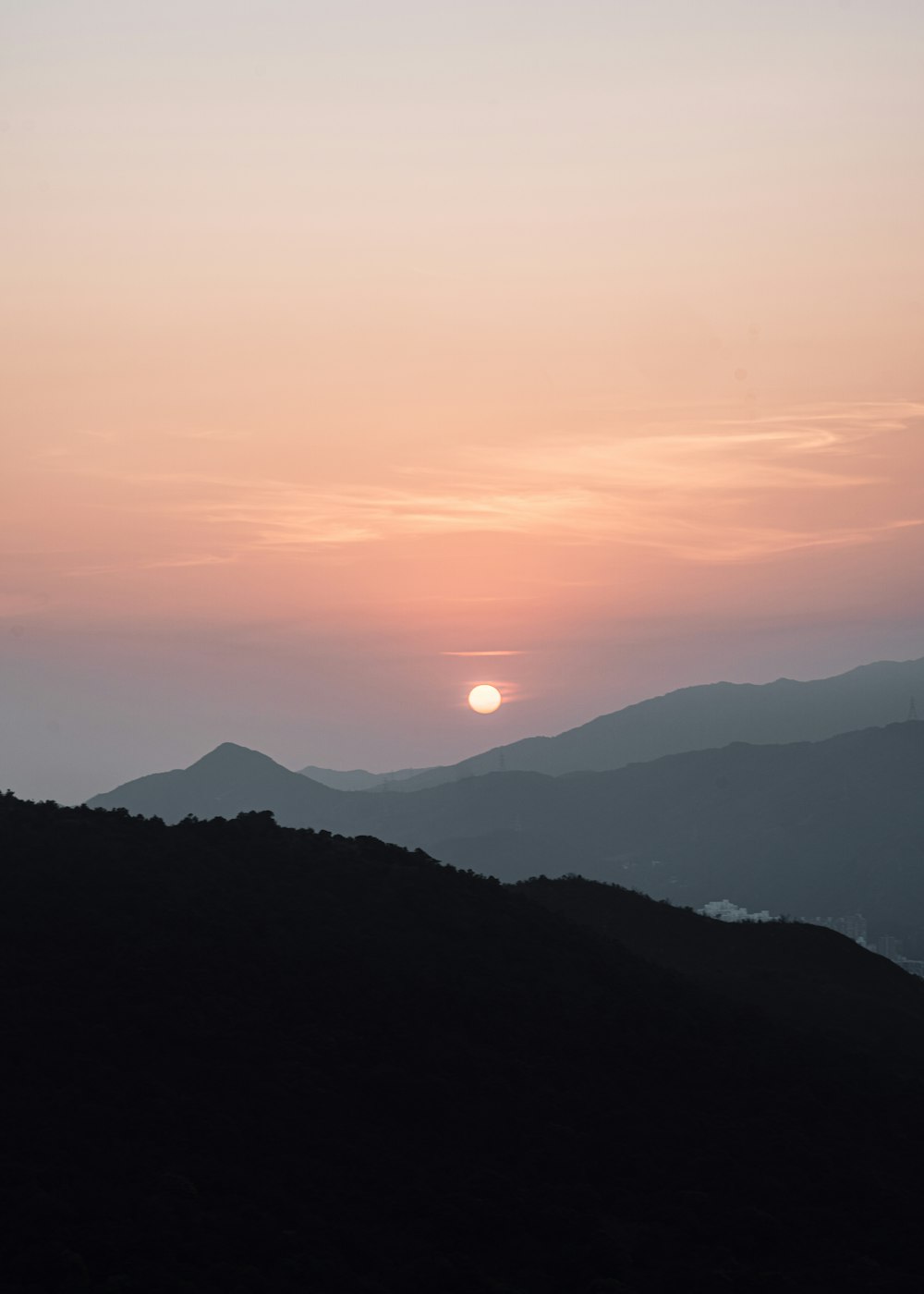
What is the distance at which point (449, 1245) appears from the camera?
42.4m

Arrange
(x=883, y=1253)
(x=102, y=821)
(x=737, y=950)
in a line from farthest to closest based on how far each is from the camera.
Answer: (x=737, y=950) < (x=102, y=821) < (x=883, y=1253)

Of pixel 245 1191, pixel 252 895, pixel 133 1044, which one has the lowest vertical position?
pixel 245 1191

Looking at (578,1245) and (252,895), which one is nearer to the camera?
(578,1245)

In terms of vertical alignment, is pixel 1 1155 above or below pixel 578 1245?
above

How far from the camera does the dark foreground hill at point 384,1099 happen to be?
135 ft

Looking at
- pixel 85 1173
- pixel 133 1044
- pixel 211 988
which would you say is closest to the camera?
pixel 85 1173

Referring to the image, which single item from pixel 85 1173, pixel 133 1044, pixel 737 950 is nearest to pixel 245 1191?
pixel 85 1173

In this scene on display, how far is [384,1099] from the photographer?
51.5 meters

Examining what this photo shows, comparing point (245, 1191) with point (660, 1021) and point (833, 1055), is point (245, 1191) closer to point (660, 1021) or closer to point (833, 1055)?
point (660, 1021)

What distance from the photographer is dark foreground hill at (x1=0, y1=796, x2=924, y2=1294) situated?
41.2 meters

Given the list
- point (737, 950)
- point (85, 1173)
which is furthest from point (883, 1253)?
point (737, 950)

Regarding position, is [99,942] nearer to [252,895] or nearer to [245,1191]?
[252,895]

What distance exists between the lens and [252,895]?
218 feet

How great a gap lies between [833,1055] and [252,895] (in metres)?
29.4
